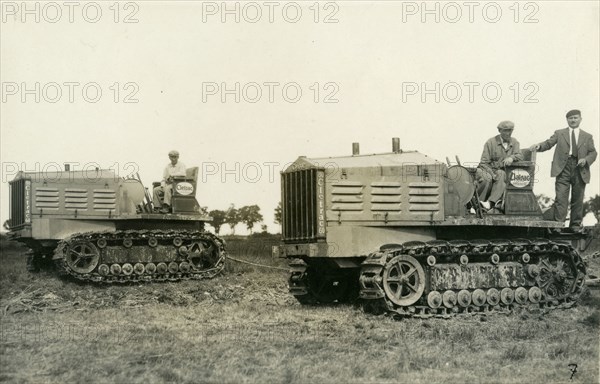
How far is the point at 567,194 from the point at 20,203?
1385 centimetres

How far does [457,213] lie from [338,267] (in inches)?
92.1

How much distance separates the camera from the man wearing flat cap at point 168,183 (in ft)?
67.4

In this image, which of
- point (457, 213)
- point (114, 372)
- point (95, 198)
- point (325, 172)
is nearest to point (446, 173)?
point (457, 213)

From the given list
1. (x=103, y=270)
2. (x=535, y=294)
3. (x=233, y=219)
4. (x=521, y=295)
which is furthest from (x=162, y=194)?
(x=233, y=219)

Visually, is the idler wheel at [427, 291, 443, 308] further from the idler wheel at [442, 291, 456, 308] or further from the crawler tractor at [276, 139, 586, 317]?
the idler wheel at [442, 291, 456, 308]

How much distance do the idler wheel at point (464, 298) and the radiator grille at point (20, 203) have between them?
12.2 meters

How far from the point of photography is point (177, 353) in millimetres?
8875

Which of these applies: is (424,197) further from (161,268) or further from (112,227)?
(112,227)

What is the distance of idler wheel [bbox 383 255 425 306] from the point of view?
1270cm

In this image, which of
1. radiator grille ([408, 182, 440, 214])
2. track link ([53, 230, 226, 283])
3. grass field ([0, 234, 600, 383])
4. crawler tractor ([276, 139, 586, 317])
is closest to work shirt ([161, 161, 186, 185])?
track link ([53, 230, 226, 283])

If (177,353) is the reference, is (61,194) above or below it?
above

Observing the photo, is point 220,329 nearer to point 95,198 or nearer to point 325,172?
point 325,172

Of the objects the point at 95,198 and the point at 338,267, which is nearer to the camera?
the point at 338,267

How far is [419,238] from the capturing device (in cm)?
1371
